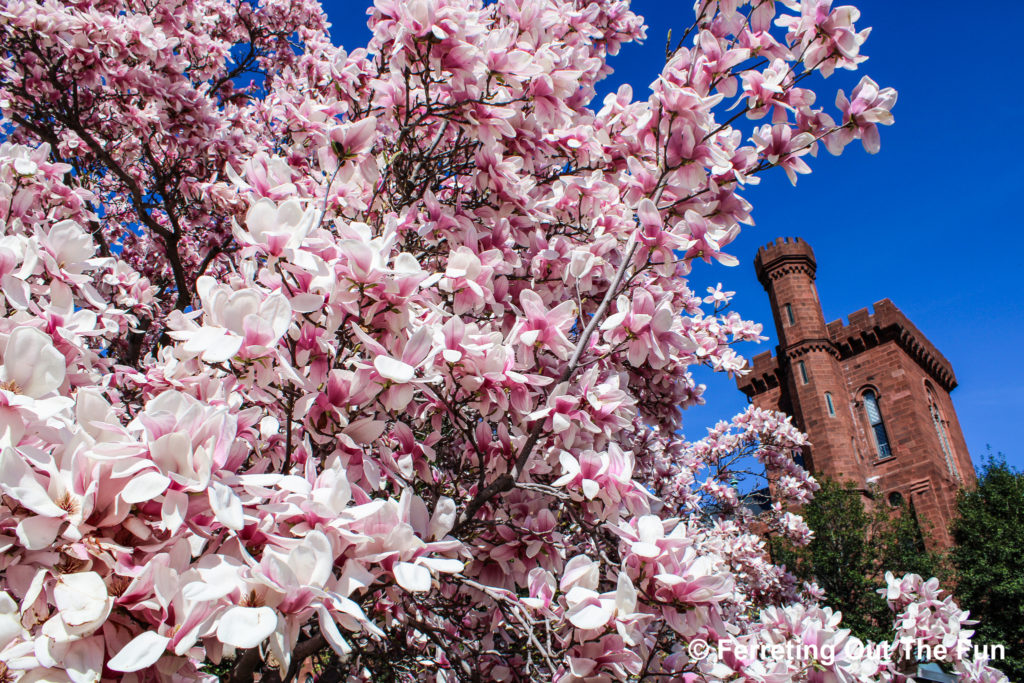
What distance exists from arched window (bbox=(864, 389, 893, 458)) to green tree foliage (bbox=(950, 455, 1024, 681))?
7278mm

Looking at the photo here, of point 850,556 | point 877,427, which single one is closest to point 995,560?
point 850,556

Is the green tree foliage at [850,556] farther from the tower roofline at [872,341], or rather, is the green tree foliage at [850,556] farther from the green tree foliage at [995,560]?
the tower roofline at [872,341]

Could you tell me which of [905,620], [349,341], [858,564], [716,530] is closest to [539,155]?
[349,341]

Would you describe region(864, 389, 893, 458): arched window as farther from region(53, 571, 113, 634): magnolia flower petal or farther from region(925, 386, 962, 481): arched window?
region(53, 571, 113, 634): magnolia flower petal

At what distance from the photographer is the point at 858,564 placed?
18.7 m

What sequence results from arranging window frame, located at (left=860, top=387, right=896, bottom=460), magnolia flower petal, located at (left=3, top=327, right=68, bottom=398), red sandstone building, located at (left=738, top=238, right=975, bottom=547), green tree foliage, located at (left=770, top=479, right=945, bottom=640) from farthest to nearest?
window frame, located at (left=860, top=387, right=896, bottom=460) → red sandstone building, located at (left=738, top=238, right=975, bottom=547) → green tree foliage, located at (left=770, top=479, right=945, bottom=640) → magnolia flower petal, located at (left=3, top=327, right=68, bottom=398)

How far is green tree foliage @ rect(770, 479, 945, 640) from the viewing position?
1792 centimetres

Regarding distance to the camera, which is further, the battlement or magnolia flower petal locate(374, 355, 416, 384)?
the battlement

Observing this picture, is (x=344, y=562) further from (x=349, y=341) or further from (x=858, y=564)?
(x=858, y=564)

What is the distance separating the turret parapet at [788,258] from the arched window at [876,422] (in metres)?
6.46

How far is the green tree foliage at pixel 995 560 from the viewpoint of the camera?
1561cm

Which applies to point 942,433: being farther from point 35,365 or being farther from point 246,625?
point 35,365

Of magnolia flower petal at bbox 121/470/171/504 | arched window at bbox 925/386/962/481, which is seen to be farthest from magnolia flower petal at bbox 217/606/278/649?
arched window at bbox 925/386/962/481

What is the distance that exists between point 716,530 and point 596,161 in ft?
23.2
